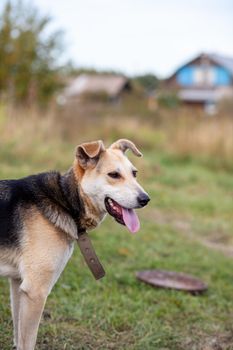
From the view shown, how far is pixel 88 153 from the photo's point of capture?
169 inches

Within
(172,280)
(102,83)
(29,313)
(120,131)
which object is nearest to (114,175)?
(29,313)

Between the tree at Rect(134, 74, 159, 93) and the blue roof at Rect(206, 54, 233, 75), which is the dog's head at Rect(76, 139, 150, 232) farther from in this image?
the tree at Rect(134, 74, 159, 93)

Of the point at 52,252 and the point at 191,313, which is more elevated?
the point at 52,252

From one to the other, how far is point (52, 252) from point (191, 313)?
2.31 meters

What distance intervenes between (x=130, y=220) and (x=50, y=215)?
615 millimetres

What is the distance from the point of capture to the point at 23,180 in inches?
169

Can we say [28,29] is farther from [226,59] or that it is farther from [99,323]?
[226,59]

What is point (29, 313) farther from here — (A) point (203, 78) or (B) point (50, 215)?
(A) point (203, 78)

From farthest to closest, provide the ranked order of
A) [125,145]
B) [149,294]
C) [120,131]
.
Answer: [120,131], [149,294], [125,145]

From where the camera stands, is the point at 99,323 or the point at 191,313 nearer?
the point at 99,323

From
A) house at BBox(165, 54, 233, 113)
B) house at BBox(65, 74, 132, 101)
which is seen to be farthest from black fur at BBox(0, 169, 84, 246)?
house at BBox(165, 54, 233, 113)

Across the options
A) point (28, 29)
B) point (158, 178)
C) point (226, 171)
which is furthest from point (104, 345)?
point (28, 29)

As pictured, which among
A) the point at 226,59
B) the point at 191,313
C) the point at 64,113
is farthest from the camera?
the point at 226,59

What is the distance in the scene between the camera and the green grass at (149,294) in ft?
16.3
